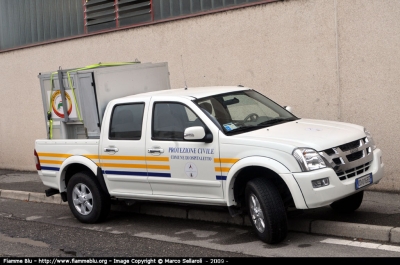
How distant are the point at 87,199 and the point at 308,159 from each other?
371 cm

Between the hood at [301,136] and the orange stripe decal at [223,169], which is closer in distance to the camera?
the hood at [301,136]

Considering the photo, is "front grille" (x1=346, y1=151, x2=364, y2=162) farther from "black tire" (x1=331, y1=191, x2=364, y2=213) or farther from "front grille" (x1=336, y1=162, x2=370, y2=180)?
"black tire" (x1=331, y1=191, x2=364, y2=213)

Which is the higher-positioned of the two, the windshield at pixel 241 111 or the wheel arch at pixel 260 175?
the windshield at pixel 241 111

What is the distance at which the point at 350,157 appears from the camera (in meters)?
7.41

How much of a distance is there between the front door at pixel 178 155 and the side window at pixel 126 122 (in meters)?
0.21

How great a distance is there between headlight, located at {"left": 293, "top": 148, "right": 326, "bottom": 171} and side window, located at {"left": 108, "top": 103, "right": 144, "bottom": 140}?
7.94 feet

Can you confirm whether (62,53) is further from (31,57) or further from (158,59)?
(158,59)

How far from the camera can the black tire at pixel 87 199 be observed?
9.21 m

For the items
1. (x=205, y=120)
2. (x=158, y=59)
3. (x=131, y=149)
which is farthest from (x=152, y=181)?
(x=158, y=59)

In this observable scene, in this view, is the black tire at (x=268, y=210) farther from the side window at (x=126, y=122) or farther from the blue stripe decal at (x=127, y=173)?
the side window at (x=126, y=122)

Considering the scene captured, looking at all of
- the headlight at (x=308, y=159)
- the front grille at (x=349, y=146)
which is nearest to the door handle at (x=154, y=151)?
the headlight at (x=308, y=159)

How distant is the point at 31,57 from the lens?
52.0 feet

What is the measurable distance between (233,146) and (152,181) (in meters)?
1.41

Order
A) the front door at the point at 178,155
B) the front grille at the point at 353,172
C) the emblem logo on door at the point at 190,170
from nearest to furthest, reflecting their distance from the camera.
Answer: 1. the front grille at the point at 353,172
2. the front door at the point at 178,155
3. the emblem logo on door at the point at 190,170
